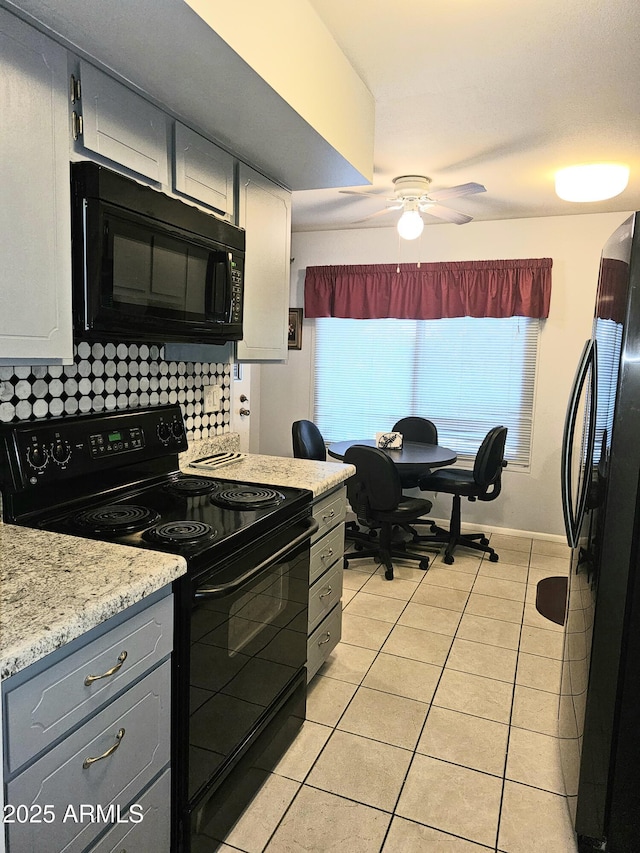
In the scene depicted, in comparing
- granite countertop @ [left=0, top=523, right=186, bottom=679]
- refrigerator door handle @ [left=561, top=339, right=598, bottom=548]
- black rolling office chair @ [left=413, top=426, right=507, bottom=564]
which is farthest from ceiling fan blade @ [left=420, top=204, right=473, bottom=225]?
granite countertop @ [left=0, top=523, right=186, bottom=679]

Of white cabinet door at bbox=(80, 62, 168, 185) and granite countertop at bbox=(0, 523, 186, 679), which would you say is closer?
granite countertop at bbox=(0, 523, 186, 679)

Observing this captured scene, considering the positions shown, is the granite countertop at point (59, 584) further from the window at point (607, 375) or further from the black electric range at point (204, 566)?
the window at point (607, 375)

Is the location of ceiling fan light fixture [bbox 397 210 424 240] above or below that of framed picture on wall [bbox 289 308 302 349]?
above

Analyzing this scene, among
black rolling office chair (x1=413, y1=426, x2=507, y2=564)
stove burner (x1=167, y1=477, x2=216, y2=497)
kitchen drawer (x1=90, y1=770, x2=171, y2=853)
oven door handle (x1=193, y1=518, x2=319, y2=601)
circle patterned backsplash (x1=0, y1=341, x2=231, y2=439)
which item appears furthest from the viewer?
black rolling office chair (x1=413, y1=426, x2=507, y2=564)

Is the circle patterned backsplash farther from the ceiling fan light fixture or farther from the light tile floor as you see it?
the ceiling fan light fixture

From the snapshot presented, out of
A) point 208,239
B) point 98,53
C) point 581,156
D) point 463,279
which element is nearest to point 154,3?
point 98,53

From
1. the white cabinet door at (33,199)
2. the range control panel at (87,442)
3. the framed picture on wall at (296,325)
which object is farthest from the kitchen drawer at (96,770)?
the framed picture on wall at (296,325)

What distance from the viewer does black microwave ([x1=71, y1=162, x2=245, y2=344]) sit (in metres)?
1.59

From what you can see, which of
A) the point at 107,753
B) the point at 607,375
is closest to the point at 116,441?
the point at 107,753

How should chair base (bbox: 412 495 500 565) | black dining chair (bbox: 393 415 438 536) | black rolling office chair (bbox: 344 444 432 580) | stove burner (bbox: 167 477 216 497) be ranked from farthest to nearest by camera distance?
black dining chair (bbox: 393 415 438 536) < chair base (bbox: 412 495 500 565) < black rolling office chair (bbox: 344 444 432 580) < stove burner (bbox: 167 477 216 497)

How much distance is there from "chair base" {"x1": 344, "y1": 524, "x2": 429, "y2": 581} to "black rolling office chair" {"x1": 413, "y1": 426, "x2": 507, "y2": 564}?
9.3 inches

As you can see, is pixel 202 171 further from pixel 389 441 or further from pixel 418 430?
pixel 418 430

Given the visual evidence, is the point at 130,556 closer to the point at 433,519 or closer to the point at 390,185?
the point at 390,185

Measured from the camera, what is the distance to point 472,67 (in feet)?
7.49
